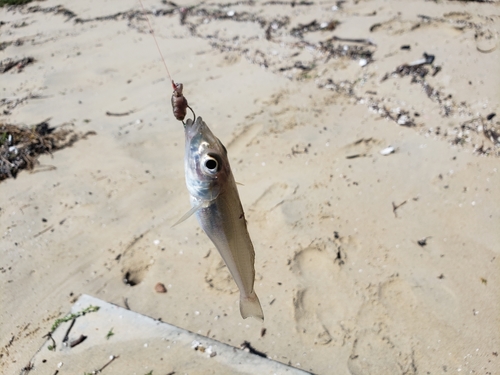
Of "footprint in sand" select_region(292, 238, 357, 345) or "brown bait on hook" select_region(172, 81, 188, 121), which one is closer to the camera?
"brown bait on hook" select_region(172, 81, 188, 121)

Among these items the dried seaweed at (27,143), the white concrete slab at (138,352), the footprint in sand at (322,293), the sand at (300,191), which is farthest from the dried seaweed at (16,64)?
the footprint in sand at (322,293)

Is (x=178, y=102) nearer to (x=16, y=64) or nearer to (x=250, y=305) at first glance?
(x=250, y=305)

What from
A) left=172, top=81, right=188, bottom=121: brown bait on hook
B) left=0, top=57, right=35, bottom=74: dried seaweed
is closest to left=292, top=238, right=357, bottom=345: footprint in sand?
left=172, top=81, right=188, bottom=121: brown bait on hook

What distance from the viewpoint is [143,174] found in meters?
5.13

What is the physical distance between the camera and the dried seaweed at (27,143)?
5.36 metres

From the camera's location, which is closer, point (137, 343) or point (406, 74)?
point (137, 343)

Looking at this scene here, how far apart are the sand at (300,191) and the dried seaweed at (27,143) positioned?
201 millimetres

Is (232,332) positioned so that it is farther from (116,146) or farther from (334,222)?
(116,146)

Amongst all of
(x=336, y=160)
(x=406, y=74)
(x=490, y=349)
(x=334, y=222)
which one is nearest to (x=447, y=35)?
(x=406, y=74)

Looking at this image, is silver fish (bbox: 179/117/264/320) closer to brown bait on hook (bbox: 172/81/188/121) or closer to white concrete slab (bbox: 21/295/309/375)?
brown bait on hook (bbox: 172/81/188/121)

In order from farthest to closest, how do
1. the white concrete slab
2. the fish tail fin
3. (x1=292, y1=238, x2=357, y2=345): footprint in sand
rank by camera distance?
(x1=292, y1=238, x2=357, y2=345): footprint in sand
the white concrete slab
the fish tail fin

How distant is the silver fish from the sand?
53.6 inches

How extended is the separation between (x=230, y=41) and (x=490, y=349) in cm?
617

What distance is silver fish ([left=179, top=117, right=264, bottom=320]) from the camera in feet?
5.96
